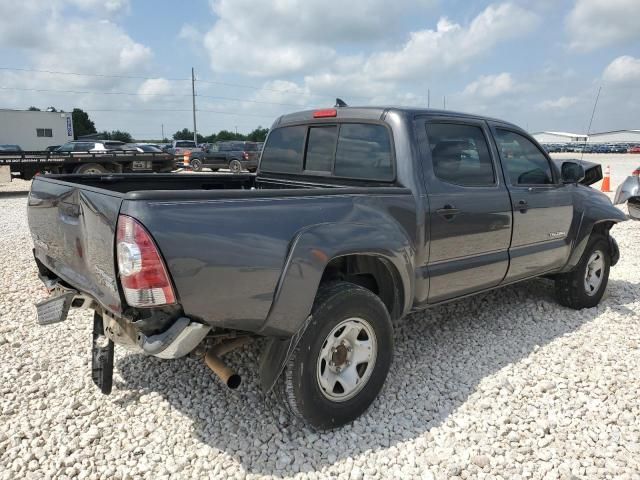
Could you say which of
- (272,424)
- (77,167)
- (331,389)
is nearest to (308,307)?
(331,389)

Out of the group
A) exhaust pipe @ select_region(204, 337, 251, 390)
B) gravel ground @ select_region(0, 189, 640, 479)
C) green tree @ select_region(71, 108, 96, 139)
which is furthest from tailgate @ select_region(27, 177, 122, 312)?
green tree @ select_region(71, 108, 96, 139)

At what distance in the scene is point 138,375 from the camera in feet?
11.6

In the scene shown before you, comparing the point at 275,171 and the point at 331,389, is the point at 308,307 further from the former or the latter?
the point at 275,171

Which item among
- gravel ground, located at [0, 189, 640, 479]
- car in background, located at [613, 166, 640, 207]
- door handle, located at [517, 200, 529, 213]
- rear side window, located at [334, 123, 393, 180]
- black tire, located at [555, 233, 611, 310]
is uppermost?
rear side window, located at [334, 123, 393, 180]

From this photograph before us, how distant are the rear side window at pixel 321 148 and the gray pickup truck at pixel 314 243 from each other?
0.05 feet

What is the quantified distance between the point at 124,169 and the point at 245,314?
16325mm

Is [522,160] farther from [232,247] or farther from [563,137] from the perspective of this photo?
[563,137]

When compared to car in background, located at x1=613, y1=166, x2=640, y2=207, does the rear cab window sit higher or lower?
higher

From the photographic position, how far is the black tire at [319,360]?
8.86 ft

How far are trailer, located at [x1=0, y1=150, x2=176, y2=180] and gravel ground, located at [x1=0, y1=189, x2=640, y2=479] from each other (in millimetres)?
11945

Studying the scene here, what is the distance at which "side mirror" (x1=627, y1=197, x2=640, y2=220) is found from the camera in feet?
30.4

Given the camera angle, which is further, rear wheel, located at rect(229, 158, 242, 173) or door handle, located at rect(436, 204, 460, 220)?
rear wheel, located at rect(229, 158, 242, 173)

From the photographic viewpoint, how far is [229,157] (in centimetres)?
2544

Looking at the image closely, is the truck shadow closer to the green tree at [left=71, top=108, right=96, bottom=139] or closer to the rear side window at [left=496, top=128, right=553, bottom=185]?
the rear side window at [left=496, top=128, right=553, bottom=185]
